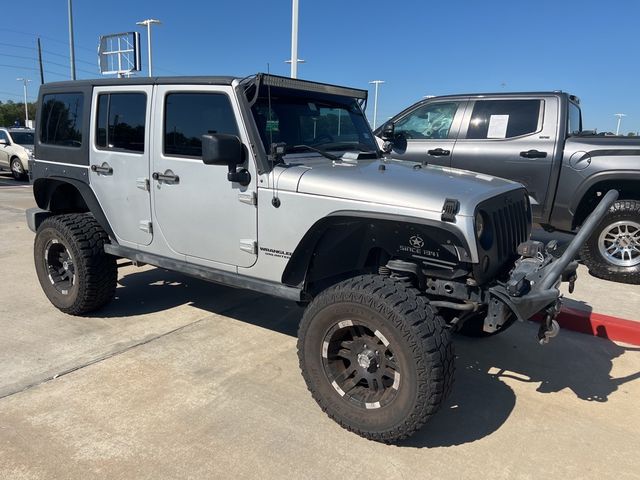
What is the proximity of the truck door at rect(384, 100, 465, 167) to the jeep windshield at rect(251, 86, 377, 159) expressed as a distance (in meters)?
2.27

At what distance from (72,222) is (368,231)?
278cm

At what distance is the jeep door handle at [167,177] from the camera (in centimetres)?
368

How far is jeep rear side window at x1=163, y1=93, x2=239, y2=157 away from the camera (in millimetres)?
3457

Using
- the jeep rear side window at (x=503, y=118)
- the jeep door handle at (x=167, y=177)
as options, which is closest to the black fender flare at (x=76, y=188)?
the jeep door handle at (x=167, y=177)

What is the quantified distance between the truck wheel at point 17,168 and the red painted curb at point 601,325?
16.6m

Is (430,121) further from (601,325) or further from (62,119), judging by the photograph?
(62,119)

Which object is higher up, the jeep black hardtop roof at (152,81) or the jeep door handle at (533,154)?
the jeep black hardtop roof at (152,81)

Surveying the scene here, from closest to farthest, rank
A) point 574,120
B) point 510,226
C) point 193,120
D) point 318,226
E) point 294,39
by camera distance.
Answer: point 318,226, point 510,226, point 193,120, point 574,120, point 294,39

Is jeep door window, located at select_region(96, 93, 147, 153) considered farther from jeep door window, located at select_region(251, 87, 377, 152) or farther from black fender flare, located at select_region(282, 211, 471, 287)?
black fender flare, located at select_region(282, 211, 471, 287)

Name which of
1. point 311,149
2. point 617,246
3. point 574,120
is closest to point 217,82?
point 311,149

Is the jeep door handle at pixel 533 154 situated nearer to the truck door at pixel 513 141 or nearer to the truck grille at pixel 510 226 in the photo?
the truck door at pixel 513 141

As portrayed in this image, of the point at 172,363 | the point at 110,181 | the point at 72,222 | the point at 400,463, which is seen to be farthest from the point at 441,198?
the point at 72,222

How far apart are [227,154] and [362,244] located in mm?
1003

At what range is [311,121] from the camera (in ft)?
12.4
